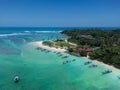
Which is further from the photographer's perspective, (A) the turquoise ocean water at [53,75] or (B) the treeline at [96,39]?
(B) the treeline at [96,39]

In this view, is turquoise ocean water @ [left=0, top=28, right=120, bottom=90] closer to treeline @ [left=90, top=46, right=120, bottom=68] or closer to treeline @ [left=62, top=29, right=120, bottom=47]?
treeline @ [left=90, top=46, right=120, bottom=68]

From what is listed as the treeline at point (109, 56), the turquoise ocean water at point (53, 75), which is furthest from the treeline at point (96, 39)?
the turquoise ocean water at point (53, 75)

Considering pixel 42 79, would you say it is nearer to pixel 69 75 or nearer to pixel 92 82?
pixel 69 75

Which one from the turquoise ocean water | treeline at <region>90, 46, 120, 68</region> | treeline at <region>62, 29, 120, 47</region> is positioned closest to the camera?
the turquoise ocean water

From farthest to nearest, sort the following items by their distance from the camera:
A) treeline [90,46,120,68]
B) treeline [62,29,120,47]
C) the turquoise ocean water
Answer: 1. treeline [62,29,120,47]
2. treeline [90,46,120,68]
3. the turquoise ocean water

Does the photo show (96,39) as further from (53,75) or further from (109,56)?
(53,75)

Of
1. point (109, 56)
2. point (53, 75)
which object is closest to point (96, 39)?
point (109, 56)

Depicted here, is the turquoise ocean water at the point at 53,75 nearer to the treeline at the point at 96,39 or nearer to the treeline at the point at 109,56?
the treeline at the point at 109,56

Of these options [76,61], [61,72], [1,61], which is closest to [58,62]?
[76,61]

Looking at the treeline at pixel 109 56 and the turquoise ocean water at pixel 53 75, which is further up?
the treeline at pixel 109 56

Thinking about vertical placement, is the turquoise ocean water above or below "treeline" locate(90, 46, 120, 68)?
below

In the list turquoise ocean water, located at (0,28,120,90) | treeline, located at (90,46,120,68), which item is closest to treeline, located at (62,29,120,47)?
treeline, located at (90,46,120,68)

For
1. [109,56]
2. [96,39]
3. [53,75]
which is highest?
A: [109,56]
